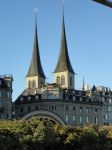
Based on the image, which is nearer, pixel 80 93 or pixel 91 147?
pixel 91 147

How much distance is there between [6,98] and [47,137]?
10120 cm

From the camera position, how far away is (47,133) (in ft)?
186

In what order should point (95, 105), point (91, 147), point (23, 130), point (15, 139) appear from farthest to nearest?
point (95, 105) → point (91, 147) → point (23, 130) → point (15, 139)

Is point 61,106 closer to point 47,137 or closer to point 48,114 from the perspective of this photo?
point 48,114

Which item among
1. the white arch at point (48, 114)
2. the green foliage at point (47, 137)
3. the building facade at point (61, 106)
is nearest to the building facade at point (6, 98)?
the white arch at point (48, 114)

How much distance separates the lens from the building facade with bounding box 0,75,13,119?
153250mm

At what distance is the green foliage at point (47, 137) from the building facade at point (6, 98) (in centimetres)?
8467

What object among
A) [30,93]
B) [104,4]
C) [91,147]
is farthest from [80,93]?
[104,4]

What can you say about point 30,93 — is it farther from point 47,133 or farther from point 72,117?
point 47,133

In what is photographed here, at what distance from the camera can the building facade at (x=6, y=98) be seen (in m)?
153

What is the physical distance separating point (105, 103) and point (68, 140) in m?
137

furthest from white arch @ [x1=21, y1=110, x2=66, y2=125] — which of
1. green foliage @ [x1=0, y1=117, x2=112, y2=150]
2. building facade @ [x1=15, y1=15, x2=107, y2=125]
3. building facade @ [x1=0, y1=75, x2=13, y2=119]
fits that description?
green foliage @ [x1=0, y1=117, x2=112, y2=150]

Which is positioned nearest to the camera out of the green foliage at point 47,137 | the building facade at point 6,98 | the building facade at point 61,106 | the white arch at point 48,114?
the green foliage at point 47,137

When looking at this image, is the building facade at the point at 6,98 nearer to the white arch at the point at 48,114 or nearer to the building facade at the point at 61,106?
the white arch at the point at 48,114
